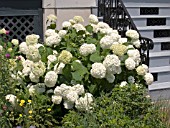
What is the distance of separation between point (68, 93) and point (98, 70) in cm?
36

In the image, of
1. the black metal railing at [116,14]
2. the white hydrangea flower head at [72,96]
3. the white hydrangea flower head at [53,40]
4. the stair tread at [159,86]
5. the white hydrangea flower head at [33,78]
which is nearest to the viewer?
the white hydrangea flower head at [72,96]

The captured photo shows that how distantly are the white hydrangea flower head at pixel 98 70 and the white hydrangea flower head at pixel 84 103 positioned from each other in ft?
0.73

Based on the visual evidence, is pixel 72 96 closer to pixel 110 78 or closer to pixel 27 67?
pixel 110 78

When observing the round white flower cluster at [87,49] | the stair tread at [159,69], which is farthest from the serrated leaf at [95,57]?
the stair tread at [159,69]

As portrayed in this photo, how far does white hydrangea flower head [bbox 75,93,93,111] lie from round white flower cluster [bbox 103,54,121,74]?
34 centimetres

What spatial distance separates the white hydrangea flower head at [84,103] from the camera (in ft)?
11.3

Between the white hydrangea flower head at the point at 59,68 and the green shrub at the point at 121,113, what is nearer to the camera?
the green shrub at the point at 121,113

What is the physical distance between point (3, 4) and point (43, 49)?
275 centimetres

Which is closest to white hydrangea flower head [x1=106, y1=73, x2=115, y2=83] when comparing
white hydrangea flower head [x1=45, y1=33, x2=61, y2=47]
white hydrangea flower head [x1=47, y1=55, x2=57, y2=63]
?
white hydrangea flower head [x1=47, y1=55, x2=57, y2=63]

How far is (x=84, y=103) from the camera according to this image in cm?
347

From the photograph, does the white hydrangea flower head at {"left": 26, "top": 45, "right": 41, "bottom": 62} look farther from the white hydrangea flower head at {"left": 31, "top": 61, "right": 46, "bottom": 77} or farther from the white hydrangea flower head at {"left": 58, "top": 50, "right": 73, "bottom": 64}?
the white hydrangea flower head at {"left": 58, "top": 50, "right": 73, "bottom": 64}

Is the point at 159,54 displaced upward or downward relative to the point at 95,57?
downward

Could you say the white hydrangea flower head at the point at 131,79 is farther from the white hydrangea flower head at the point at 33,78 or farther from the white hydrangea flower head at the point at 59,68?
the white hydrangea flower head at the point at 33,78

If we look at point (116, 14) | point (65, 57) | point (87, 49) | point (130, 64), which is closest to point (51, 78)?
point (65, 57)
